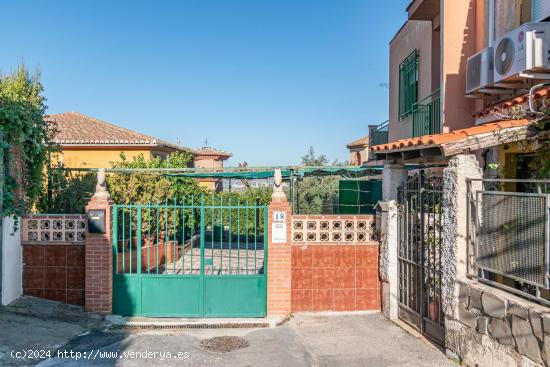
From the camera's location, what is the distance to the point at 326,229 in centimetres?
927


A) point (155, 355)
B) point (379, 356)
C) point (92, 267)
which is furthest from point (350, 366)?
point (92, 267)

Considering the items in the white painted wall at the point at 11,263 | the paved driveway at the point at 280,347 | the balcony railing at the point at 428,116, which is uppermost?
the balcony railing at the point at 428,116

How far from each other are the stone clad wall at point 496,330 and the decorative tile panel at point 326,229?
2854mm

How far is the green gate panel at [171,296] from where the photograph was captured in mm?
9125

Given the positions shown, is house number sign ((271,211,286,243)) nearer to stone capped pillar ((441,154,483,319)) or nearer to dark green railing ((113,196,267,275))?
dark green railing ((113,196,267,275))

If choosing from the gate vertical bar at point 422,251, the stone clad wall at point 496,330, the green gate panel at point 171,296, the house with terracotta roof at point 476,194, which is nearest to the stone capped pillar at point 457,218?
the house with terracotta roof at point 476,194

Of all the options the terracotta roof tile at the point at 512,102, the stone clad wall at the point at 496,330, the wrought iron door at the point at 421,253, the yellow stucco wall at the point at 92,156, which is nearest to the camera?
the stone clad wall at the point at 496,330

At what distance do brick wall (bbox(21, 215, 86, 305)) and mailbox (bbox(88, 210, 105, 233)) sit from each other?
0.31 m

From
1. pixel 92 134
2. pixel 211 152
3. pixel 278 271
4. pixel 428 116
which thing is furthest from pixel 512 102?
pixel 211 152

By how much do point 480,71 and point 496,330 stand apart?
4.31m

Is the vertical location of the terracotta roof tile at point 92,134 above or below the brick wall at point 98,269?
above

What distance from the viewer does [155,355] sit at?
23.7 ft

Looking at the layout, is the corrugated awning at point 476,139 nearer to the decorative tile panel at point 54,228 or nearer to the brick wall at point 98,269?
the brick wall at point 98,269

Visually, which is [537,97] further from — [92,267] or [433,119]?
[92,267]
